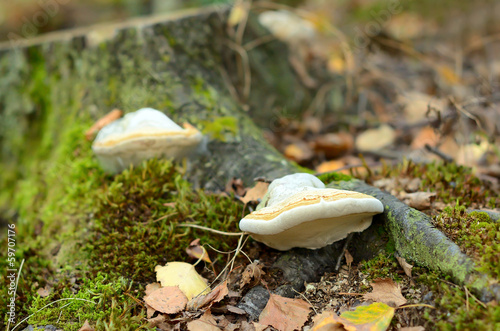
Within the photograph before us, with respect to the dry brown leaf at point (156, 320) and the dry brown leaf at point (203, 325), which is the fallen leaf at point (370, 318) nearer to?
the dry brown leaf at point (203, 325)

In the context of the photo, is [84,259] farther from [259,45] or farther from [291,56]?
[291,56]

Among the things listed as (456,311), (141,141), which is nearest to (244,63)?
(141,141)

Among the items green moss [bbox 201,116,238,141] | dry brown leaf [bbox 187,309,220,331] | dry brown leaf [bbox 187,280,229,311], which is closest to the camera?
dry brown leaf [bbox 187,309,220,331]

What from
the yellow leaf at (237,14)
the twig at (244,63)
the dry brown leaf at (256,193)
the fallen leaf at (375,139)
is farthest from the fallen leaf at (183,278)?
the fallen leaf at (375,139)

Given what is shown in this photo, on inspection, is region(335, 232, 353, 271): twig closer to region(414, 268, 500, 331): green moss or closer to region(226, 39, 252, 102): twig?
region(414, 268, 500, 331): green moss

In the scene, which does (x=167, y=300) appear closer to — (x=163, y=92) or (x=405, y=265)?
(x=405, y=265)

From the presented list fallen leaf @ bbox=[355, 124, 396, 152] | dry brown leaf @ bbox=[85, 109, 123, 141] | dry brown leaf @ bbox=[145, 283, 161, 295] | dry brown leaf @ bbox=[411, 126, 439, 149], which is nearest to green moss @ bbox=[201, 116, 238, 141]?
dry brown leaf @ bbox=[85, 109, 123, 141]
